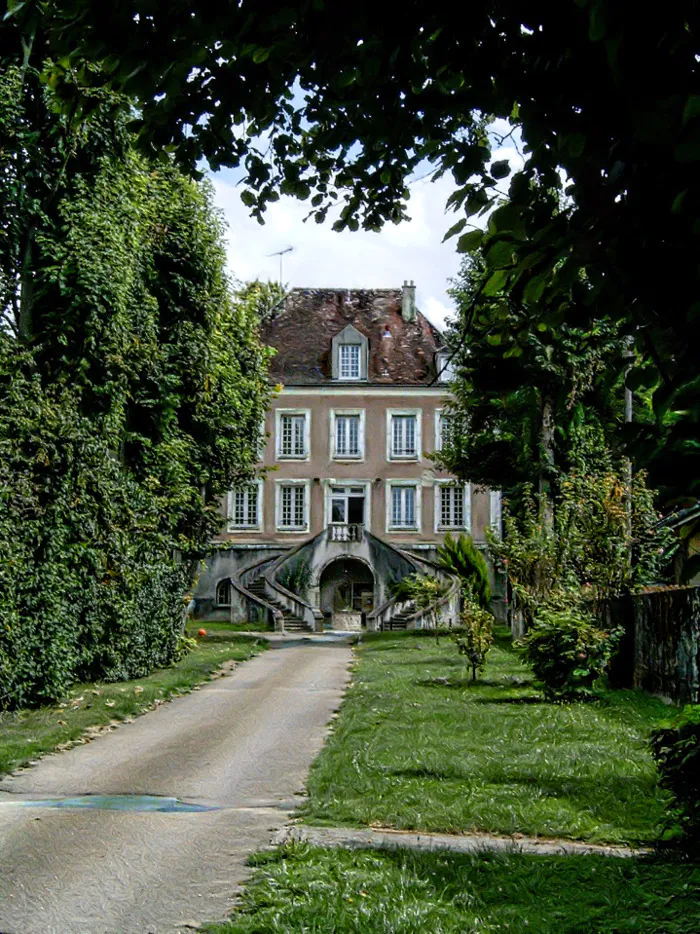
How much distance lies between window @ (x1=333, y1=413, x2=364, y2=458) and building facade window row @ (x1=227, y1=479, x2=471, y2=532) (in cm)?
138

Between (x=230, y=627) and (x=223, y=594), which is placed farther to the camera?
(x=223, y=594)

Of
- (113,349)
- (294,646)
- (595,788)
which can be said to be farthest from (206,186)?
(595,788)

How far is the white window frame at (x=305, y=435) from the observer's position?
51.8 metres

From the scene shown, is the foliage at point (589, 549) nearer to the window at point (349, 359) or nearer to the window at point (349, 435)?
the window at point (349, 435)

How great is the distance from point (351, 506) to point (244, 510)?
5024 millimetres

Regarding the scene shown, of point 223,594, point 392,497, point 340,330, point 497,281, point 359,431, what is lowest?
point 223,594

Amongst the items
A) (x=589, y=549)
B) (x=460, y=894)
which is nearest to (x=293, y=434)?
(x=589, y=549)

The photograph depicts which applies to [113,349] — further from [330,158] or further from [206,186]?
[330,158]

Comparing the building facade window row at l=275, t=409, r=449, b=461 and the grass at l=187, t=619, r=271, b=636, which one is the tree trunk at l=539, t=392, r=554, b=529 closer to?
the grass at l=187, t=619, r=271, b=636

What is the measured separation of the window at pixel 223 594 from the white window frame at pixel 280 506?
3.53m

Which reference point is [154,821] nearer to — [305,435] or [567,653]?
[567,653]

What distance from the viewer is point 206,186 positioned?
97.7ft

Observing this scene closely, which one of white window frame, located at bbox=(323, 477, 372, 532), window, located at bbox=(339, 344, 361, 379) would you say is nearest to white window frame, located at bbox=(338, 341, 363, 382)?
window, located at bbox=(339, 344, 361, 379)

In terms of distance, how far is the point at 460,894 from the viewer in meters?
6.86
